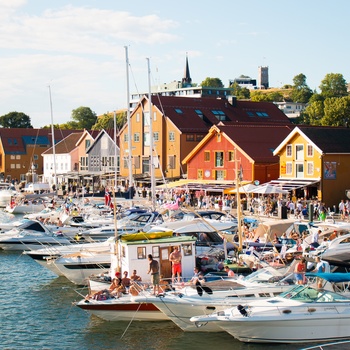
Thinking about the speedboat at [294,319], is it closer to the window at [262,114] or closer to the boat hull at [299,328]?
the boat hull at [299,328]

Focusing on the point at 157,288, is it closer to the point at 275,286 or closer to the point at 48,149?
the point at 275,286

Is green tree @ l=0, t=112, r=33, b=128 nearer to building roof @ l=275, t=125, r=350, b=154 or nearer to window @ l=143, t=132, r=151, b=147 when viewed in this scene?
window @ l=143, t=132, r=151, b=147

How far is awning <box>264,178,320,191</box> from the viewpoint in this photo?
187 ft

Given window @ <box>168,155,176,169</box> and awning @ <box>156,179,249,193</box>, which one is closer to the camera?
awning @ <box>156,179,249,193</box>

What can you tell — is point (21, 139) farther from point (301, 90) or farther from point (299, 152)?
point (301, 90)

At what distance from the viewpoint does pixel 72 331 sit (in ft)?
88.0

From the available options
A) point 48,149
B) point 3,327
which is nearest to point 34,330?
point 3,327

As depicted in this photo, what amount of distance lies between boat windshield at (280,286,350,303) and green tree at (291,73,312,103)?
544 feet

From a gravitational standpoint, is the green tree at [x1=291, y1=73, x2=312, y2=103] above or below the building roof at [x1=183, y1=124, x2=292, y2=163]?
above

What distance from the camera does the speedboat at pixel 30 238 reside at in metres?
44.0

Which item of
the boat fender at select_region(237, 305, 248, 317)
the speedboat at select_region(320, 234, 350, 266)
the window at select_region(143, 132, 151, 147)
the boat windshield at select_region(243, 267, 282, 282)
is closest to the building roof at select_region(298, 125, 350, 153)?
the speedboat at select_region(320, 234, 350, 266)

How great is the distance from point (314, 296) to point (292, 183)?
35.4 metres

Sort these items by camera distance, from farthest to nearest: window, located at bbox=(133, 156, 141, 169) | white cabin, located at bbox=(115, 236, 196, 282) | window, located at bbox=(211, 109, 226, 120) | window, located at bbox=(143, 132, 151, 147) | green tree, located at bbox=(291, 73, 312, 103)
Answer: green tree, located at bbox=(291, 73, 312, 103), window, located at bbox=(211, 109, 226, 120), window, located at bbox=(133, 156, 141, 169), window, located at bbox=(143, 132, 151, 147), white cabin, located at bbox=(115, 236, 196, 282)

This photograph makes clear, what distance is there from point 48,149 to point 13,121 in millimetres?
48965
